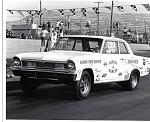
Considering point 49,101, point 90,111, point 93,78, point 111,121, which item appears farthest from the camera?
point 93,78

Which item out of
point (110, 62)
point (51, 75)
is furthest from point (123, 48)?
point (51, 75)

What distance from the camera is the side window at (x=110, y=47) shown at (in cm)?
892

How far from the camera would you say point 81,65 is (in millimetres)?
7695

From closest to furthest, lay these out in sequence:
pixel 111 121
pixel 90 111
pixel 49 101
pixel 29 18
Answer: pixel 111 121 < pixel 90 111 < pixel 49 101 < pixel 29 18

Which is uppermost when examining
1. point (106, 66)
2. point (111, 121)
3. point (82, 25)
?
point (82, 25)

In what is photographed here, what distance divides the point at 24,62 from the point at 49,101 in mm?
1055

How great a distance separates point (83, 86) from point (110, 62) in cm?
117

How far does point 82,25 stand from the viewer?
98.6 ft

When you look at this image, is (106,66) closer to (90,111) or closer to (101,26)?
(90,111)

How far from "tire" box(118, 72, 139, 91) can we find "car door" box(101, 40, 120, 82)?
66 cm

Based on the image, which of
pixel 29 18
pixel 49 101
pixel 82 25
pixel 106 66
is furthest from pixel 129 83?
pixel 82 25

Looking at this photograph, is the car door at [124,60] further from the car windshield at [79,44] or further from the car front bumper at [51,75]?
the car front bumper at [51,75]

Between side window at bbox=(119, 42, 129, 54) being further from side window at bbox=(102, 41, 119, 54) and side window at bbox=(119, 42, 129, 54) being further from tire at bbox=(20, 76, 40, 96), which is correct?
tire at bbox=(20, 76, 40, 96)

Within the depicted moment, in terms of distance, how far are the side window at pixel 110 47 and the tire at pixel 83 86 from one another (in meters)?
1.06
